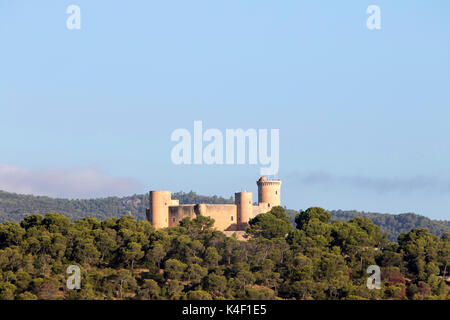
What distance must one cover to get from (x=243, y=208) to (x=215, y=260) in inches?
339

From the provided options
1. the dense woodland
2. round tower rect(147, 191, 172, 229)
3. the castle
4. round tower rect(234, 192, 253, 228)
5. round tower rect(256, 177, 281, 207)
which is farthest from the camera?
round tower rect(256, 177, 281, 207)

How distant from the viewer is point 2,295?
64.4 meters

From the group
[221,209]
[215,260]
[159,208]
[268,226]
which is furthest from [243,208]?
[215,260]

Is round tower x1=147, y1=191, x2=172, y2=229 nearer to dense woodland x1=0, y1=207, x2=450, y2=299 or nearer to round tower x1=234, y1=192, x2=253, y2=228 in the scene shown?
dense woodland x1=0, y1=207, x2=450, y2=299

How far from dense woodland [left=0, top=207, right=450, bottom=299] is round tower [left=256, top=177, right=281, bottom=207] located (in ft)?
3.80

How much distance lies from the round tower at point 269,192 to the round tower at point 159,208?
762cm

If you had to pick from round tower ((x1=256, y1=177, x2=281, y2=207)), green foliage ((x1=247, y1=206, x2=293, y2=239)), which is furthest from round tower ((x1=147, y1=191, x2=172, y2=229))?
round tower ((x1=256, y1=177, x2=281, y2=207))

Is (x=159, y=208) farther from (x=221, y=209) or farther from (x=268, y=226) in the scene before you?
(x=268, y=226)

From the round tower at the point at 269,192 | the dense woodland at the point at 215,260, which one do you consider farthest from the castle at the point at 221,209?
the dense woodland at the point at 215,260

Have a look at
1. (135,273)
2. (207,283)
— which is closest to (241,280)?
(207,283)

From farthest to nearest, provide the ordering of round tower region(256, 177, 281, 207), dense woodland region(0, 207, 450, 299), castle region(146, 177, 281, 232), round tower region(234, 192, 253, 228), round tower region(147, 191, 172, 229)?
round tower region(256, 177, 281, 207), round tower region(234, 192, 253, 228), castle region(146, 177, 281, 232), round tower region(147, 191, 172, 229), dense woodland region(0, 207, 450, 299)

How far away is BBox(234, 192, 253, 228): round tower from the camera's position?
82000mm

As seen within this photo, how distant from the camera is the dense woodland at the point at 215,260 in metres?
68.6

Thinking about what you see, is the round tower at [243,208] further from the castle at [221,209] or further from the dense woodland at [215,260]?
the dense woodland at [215,260]
